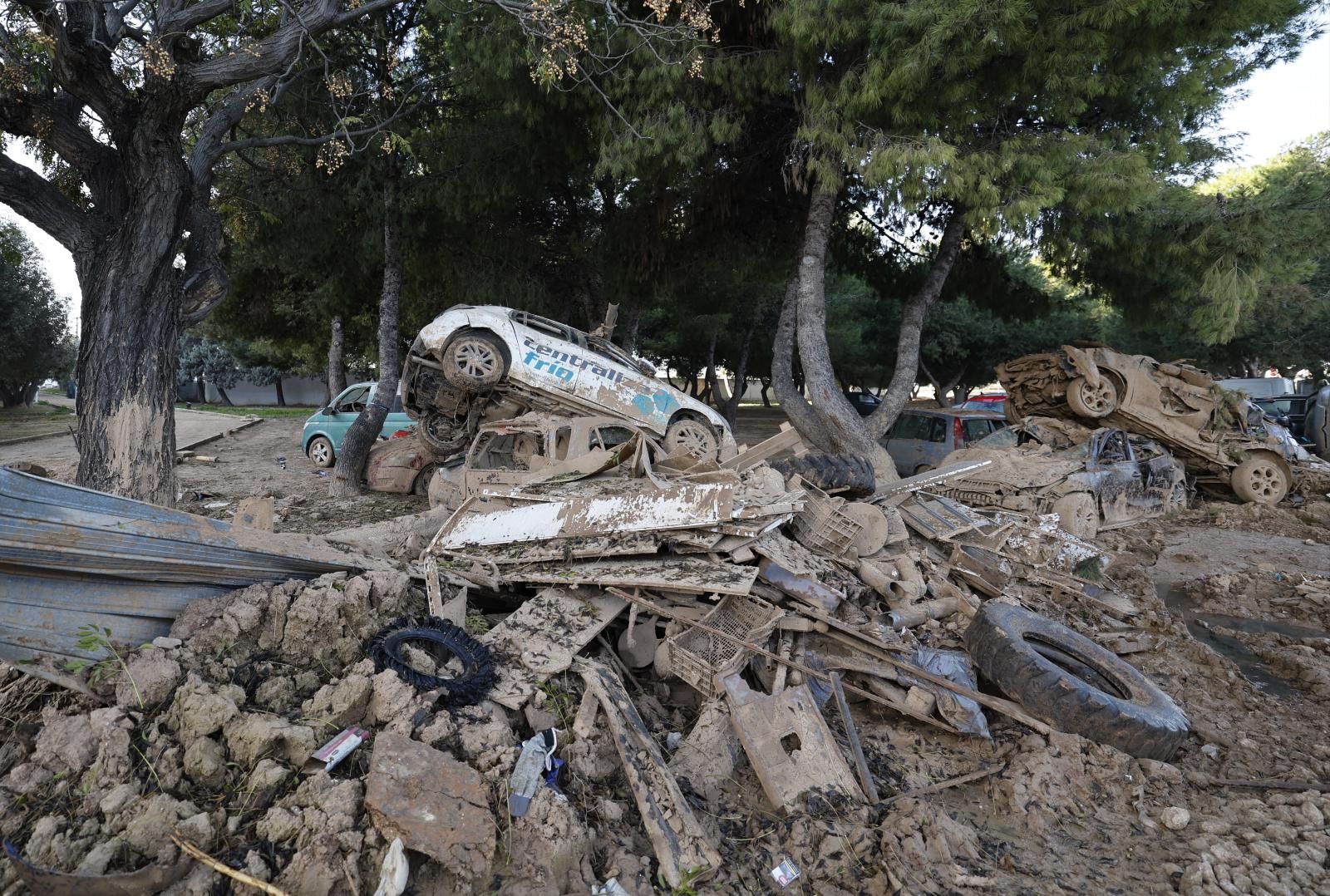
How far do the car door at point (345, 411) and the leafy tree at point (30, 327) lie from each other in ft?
44.8

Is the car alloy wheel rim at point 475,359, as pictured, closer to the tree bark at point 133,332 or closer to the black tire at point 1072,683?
the tree bark at point 133,332

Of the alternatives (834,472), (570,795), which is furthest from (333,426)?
(570,795)

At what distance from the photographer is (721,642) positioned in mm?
4195

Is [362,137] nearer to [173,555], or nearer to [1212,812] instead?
[173,555]

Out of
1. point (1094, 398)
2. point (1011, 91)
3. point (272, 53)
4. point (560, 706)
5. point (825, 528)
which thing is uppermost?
point (1011, 91)

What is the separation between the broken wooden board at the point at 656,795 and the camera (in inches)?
111

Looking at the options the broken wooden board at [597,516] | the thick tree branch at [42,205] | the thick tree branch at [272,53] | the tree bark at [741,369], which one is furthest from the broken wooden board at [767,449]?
the tree bark at [741,369]

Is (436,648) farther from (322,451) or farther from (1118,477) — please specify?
(322,451)

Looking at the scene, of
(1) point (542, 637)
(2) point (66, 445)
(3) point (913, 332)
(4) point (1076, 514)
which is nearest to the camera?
(1) point (542, 637)

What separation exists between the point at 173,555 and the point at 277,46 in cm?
528

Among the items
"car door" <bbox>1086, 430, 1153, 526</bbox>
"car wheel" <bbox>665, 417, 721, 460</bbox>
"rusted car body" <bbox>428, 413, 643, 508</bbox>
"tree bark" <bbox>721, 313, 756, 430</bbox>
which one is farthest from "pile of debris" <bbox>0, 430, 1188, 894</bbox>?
"tree bark" <bbox>721, 313, 756, 430</bbox>

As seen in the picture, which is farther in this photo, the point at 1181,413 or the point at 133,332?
the point at 1181,413

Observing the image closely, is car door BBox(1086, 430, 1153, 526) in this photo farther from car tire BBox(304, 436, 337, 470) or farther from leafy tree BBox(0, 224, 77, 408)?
leafy tree BBox(0, 224, 77, 408)

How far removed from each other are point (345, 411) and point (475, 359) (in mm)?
5581
